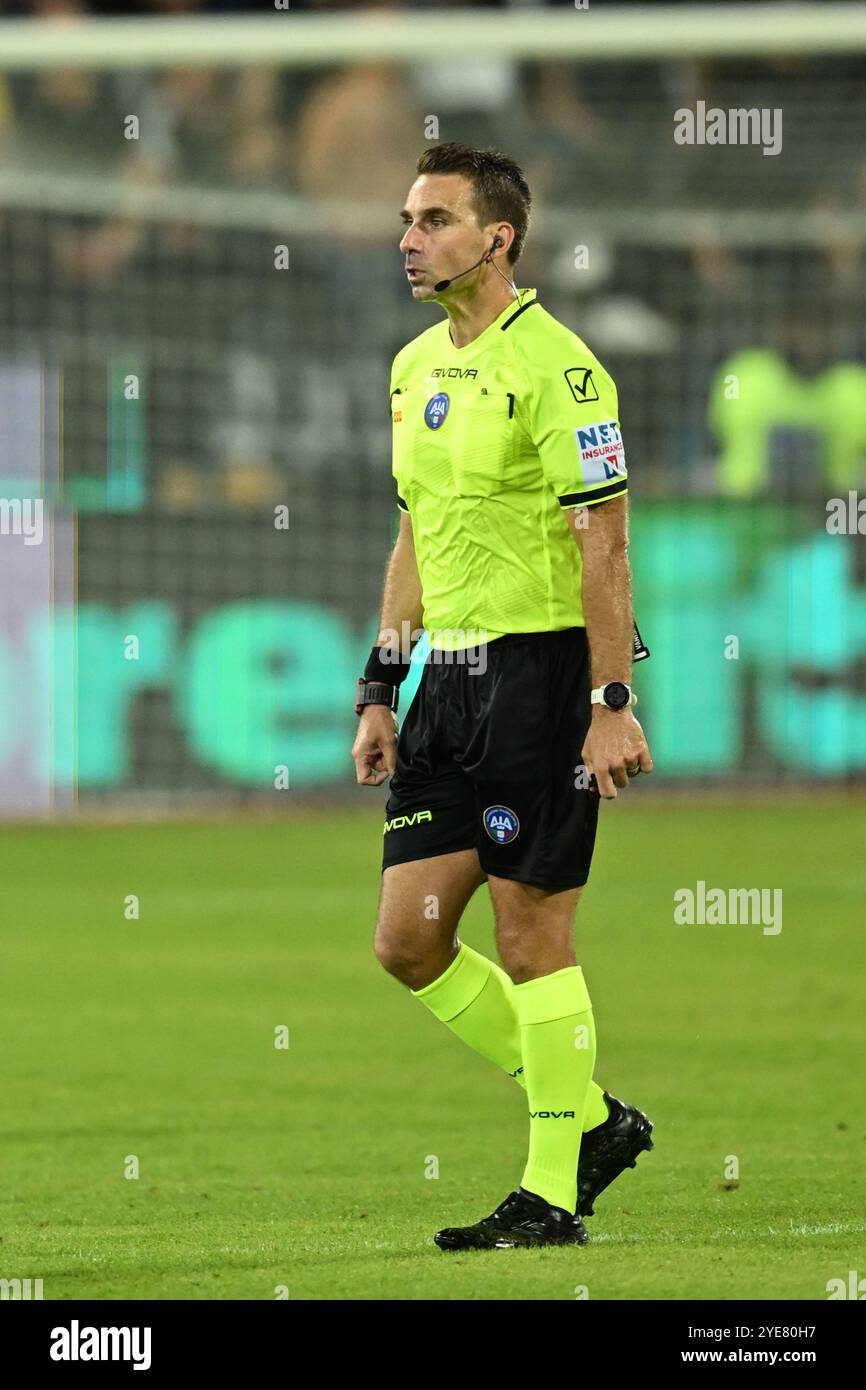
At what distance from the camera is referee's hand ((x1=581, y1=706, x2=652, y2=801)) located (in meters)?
4.89

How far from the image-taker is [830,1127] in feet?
22.0

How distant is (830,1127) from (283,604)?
9.28 m

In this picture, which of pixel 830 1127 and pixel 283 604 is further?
pixel 283 604

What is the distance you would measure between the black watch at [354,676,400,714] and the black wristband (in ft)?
0.04

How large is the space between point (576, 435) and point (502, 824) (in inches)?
31.9

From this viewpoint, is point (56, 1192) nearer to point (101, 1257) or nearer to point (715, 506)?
point (101, 1257)

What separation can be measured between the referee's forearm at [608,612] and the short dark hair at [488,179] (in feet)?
2.36

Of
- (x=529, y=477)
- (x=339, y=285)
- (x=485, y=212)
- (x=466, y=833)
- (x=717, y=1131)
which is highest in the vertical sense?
(x=339, y=285)

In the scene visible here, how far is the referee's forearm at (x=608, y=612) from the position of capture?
495 centimetres

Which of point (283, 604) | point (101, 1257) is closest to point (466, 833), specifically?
point (101, 1257)

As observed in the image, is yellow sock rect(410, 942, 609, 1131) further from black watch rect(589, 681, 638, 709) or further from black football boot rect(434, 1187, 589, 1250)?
black watch rect(589, 681, 638, 709)

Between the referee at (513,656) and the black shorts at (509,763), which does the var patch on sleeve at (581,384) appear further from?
the black shorts at (509,763)

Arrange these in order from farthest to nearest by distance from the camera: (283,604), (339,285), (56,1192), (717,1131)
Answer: (339,285) → (283,604) → (717,1131) → (56,1192)

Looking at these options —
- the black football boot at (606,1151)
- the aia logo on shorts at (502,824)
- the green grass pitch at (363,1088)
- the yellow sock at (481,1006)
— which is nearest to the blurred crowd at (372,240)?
the green grass pitch at (363,1088)
